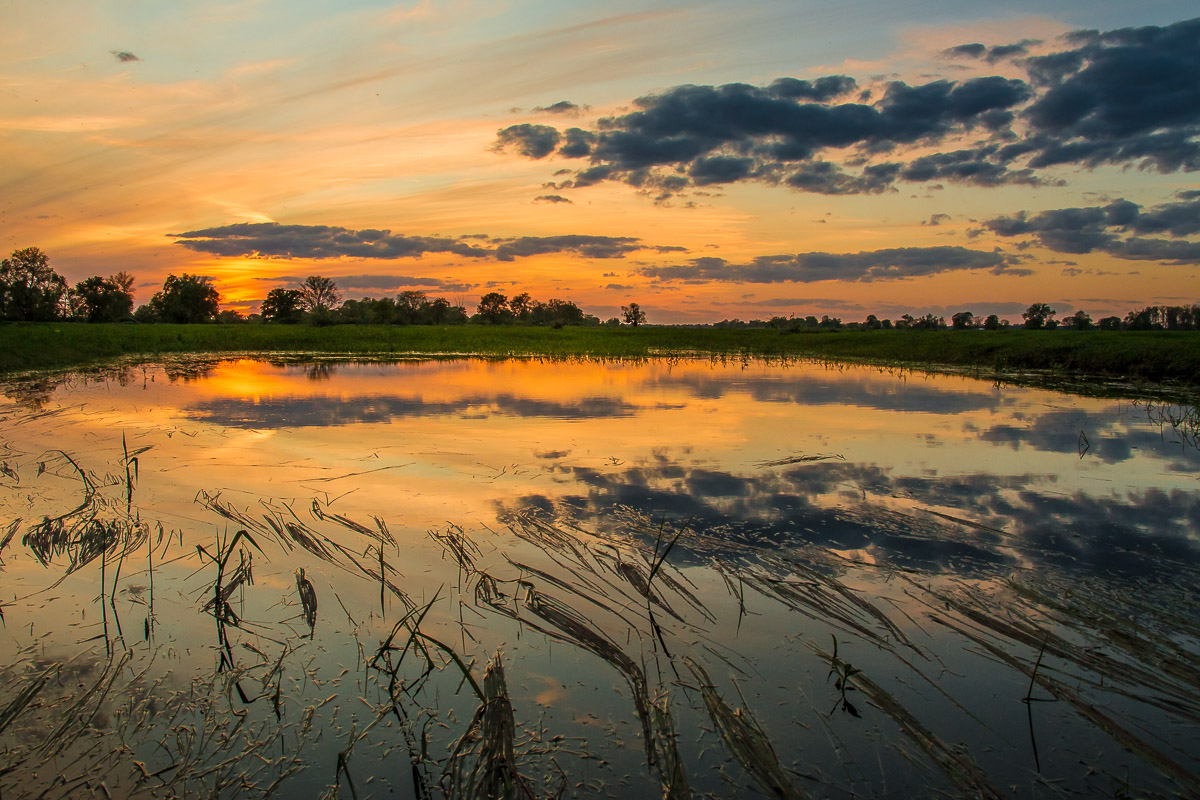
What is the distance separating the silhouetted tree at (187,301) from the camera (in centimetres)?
7850

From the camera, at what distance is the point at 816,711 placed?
2.95 m

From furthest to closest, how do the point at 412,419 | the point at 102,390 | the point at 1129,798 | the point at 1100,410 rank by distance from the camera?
the point at 102,390, the point at 1100,410, the point at 412,419, the point at 1129,798

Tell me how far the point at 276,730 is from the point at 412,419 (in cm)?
821

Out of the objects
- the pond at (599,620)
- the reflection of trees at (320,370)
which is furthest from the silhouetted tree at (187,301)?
the pond at (599,620)

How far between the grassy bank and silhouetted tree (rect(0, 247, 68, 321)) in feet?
137

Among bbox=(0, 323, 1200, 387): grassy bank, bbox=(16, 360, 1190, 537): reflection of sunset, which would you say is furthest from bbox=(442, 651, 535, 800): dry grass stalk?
bbox=(0, 323, 1200, 387): grassy bank

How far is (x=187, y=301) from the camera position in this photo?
81125 mm

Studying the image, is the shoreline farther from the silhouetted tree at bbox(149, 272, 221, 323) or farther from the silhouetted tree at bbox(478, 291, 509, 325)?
the silhouetted tree at bbox(478, 291, 509, 325)

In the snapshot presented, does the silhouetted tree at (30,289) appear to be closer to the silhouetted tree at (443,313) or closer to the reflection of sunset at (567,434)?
the silhouetted tree at (443,313)

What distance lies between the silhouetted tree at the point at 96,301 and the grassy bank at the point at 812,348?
51534mm

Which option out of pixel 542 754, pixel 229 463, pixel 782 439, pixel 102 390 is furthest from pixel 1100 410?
pixel 102 390

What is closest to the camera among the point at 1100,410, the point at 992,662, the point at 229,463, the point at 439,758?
the point at 439,758

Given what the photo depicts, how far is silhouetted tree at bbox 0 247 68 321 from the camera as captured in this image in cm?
6462

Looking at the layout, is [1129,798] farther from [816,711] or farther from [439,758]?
[439,758]
